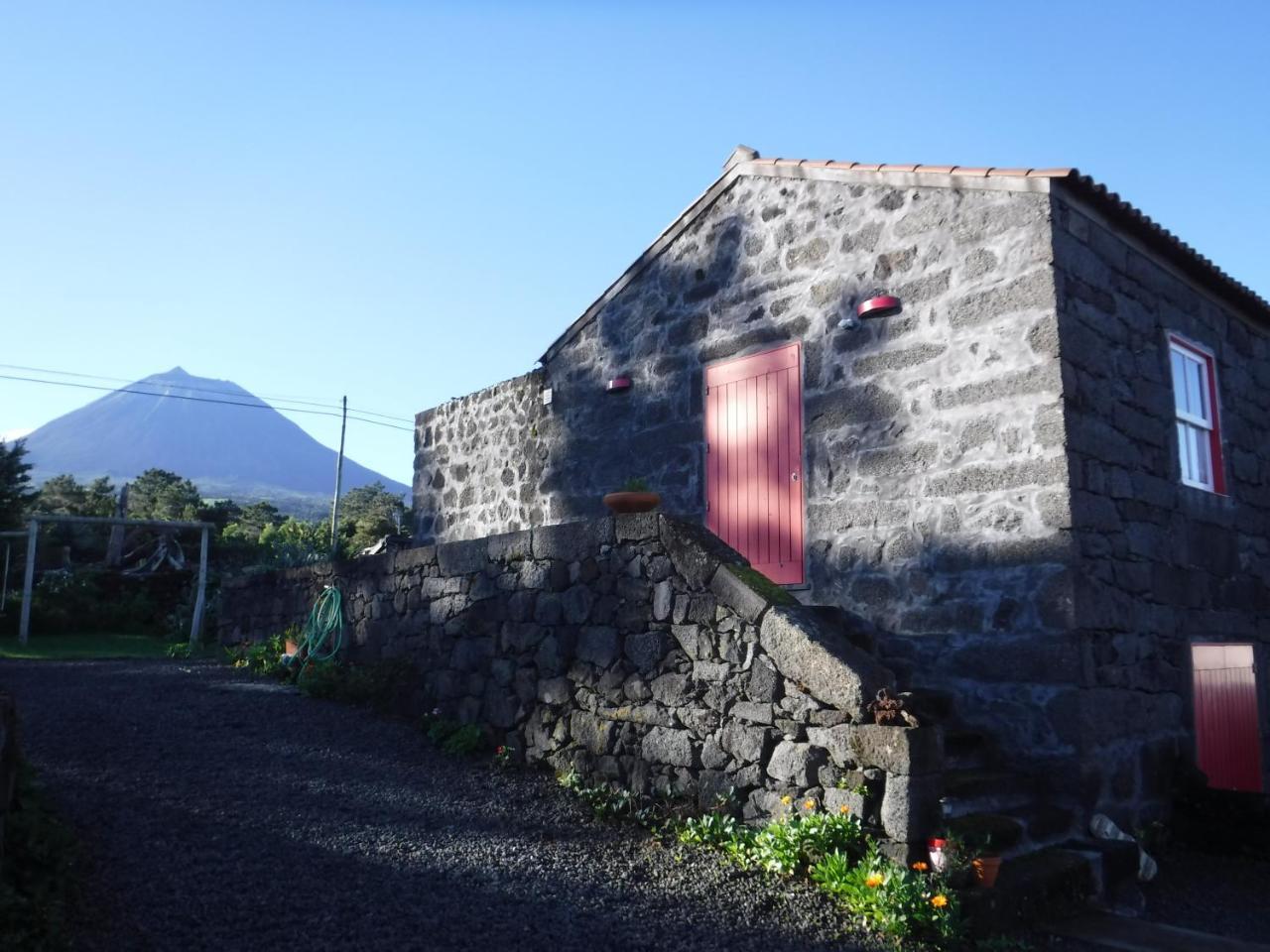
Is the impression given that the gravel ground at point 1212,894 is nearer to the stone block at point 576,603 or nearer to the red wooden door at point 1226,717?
the red wooden door at point 1226,717

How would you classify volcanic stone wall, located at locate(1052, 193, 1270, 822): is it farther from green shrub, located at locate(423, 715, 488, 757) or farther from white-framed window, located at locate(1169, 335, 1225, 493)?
green shrub, located at locate(423, 715, 488, 757)

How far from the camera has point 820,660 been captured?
4.97m

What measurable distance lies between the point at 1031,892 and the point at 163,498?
34011 mm

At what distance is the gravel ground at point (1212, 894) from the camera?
16.0ft

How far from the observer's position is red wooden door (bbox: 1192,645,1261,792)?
22.8ft

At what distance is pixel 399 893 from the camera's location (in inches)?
169

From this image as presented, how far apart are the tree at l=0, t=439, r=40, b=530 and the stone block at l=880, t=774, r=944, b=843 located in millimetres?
21489

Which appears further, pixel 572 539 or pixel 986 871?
pixel 572 539

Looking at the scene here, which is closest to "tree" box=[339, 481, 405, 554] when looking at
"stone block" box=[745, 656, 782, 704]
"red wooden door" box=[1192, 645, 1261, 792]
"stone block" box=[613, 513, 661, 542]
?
"stone block" box=[613, 513, 661, 542]

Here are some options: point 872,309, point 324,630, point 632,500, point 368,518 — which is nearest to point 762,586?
point 632,500

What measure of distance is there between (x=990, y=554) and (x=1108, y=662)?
94cm

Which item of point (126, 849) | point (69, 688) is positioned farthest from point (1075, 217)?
point (69, 688)

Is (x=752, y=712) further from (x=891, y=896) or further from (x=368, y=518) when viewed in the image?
(x=368, y=518)

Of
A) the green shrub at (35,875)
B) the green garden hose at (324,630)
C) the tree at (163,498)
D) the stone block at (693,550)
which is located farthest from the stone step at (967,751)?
the tree at (163,498)
